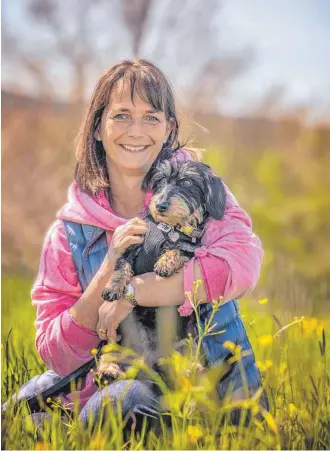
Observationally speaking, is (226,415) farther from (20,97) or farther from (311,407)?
(20,97)

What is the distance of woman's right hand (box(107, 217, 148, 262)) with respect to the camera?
7.98ft

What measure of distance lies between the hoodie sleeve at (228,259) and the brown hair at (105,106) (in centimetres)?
27

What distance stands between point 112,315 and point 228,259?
0.43m

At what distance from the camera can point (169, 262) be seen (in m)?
2.41

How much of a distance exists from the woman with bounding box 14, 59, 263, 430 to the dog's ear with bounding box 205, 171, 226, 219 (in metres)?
0.04

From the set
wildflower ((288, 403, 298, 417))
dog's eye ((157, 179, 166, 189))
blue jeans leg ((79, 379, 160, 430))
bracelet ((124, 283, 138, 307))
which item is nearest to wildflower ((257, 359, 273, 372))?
wildflower ((288, 403, 298, 417))

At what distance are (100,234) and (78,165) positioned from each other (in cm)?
28

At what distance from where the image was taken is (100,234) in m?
2.51

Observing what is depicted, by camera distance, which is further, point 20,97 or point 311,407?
point 20,97

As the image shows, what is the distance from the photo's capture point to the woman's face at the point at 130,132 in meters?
2.50

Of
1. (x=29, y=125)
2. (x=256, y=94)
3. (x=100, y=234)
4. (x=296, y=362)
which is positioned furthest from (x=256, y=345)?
(x=29, y=125)

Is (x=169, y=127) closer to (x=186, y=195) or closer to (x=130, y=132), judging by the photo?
(x=130, y=132)

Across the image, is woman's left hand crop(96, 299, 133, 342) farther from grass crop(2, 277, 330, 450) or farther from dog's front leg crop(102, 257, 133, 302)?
grass crop(2, 277, 330, 450)

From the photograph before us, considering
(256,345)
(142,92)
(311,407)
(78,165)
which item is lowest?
(311,407)
